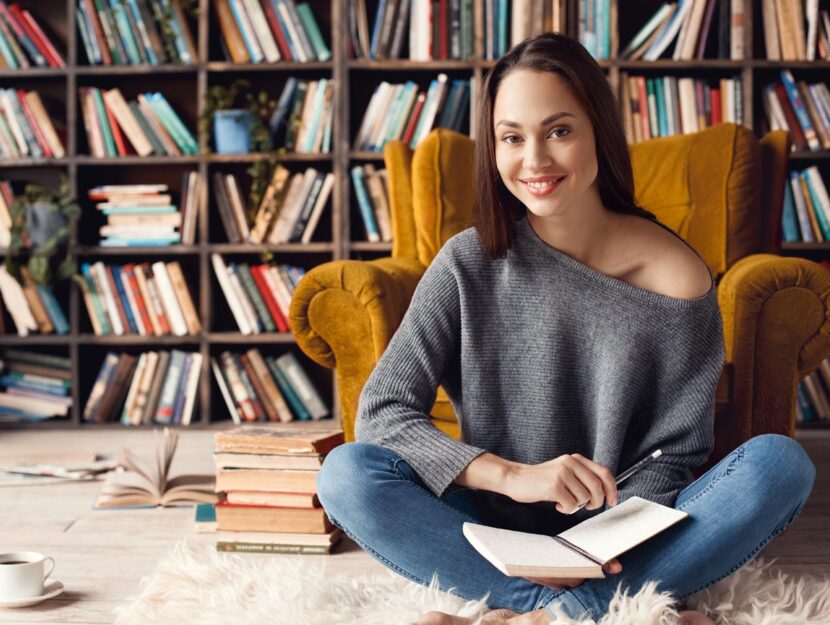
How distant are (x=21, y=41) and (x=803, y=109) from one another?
2.80m

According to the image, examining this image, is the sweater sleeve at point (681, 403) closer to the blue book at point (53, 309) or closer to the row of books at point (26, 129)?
the blue book at point (53, 309)

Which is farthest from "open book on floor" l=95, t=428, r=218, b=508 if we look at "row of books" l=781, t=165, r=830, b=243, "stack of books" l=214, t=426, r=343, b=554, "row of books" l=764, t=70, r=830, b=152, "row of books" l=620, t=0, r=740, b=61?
"row of books" l=764, t=70, r=830, b=152

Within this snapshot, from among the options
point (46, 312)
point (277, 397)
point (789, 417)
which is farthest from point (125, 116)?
point (789, 417)

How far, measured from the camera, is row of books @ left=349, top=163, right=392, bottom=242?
3.42 meters

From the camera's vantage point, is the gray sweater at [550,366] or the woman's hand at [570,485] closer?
the woman's hand at [570,485]

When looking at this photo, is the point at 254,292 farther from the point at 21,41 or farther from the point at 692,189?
the point at 692,189

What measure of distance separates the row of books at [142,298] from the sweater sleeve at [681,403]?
2286 mm

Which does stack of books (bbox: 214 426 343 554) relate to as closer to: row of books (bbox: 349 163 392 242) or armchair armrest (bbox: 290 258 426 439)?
armchair armrest (bbox: 290 258 426 439)

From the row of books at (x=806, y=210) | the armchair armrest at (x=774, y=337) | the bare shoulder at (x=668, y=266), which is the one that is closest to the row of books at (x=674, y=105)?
the row of books at (x=806, y=210)

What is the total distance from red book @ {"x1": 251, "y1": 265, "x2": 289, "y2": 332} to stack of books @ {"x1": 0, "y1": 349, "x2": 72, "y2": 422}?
2.54 ft

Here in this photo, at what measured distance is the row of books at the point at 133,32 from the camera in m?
3.38

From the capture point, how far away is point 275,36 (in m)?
3.42

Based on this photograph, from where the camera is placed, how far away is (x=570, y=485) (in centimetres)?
130

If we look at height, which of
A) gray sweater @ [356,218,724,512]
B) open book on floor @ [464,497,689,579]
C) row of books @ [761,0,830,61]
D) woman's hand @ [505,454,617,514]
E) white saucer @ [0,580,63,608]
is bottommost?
white saucer @ [0,580,63,608]
